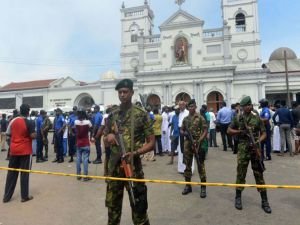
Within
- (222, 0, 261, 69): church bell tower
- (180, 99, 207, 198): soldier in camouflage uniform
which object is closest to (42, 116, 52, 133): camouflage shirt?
(180, 99, 207, 198): soldier in camouflage uniform

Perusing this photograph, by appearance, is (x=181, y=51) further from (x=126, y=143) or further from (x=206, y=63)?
(x=126, y=143)

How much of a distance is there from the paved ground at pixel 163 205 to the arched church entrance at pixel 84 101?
32745 mm

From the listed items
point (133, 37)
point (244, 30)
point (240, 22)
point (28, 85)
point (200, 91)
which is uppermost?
point (240, 22)

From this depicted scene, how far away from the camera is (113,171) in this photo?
3170 mm

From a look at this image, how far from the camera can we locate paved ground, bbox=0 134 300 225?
4242 mm

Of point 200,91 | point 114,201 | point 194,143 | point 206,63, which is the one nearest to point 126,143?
point 114,201

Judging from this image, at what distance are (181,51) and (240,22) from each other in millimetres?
8223

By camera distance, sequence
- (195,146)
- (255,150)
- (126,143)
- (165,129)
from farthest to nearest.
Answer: (165,129) < (195,146) < (255,150) < (126,143)

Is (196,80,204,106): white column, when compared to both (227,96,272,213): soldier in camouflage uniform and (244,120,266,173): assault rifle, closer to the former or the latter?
(227,96,272,213): soldier in camouflage uniform

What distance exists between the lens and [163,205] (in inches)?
191

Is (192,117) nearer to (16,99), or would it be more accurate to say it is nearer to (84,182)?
(84,182)

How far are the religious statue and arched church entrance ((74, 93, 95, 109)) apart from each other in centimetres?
1361

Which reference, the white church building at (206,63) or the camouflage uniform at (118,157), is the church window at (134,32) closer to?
the white church building at (206,63)

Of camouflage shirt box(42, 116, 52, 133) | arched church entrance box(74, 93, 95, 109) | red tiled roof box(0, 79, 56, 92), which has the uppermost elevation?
red tiled roof box(0, 79, 56, 92)
